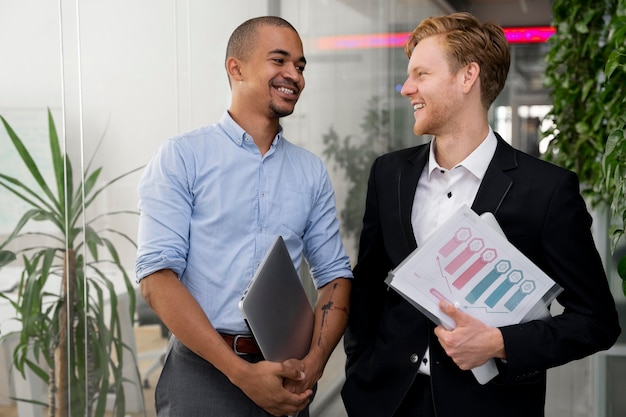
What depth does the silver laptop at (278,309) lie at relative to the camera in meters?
1.70

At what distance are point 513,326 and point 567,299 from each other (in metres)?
0.16

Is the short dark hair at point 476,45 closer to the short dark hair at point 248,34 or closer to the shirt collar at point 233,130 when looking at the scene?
the short dark hair at point 248,34

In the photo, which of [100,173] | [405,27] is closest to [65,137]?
[100,173]

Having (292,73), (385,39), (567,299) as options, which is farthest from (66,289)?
(385,39)

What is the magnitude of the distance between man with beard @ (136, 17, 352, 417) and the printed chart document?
1.23 feet

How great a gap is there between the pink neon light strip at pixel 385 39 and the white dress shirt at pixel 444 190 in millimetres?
1316

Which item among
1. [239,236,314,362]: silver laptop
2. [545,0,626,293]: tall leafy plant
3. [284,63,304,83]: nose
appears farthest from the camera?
[545,0,626,293]: tall leafy plant

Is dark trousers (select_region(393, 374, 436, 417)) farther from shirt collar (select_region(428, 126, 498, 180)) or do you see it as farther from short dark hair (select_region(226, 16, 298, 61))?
short dark hair (select_region(226, 16, 298, 61))

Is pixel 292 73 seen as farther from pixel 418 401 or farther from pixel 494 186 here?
pixel 418 401

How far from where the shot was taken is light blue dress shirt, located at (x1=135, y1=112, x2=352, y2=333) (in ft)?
5.99

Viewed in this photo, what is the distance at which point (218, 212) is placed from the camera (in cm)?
188

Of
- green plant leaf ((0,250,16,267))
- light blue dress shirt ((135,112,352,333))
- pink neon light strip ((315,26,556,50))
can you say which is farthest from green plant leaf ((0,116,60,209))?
pink neon light strip ((315,26,556,50))

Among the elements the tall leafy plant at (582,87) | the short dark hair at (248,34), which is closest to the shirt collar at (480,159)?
the short dark hair at (248,34)

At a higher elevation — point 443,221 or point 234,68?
point 234,68
